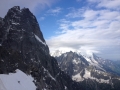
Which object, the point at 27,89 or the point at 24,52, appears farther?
the point at 24,52

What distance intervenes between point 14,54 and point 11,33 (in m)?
96.1

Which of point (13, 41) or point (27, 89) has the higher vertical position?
point (13, 41)

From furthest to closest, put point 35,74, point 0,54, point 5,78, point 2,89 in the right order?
point 0,54 < point 35,74 < point 5,78 < point 2,89

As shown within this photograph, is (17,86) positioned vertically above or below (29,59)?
below

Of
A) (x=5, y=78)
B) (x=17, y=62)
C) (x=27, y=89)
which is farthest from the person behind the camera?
(x=17, y=62)

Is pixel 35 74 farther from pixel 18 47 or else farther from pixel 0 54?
pixel 18 47

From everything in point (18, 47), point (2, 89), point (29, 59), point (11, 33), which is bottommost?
point (2, 89)

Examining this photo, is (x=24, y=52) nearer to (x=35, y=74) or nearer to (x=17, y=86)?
(x=35, y=74)

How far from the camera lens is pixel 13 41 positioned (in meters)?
196

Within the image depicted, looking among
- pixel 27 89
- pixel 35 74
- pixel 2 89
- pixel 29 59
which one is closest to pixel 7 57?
pixel 35 74

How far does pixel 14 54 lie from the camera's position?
357 feet

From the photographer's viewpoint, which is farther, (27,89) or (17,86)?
(27,89)

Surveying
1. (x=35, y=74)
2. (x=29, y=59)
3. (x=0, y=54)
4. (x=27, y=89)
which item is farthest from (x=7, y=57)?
(x=29, y=59)

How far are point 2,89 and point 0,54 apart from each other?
52218mm
